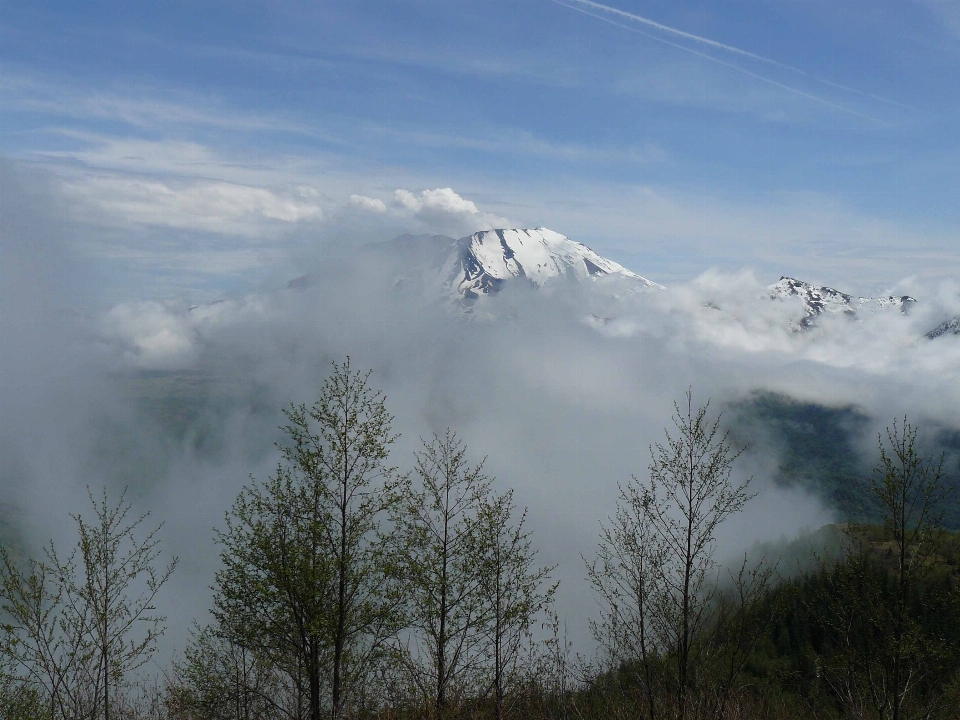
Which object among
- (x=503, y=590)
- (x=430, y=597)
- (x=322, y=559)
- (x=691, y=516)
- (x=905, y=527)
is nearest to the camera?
(x=905, y=527)

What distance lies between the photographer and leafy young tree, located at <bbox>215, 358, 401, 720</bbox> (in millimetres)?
26781

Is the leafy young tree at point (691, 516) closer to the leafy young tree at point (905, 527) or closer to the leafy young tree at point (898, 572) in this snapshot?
the leafy young tree at point (898, 572)

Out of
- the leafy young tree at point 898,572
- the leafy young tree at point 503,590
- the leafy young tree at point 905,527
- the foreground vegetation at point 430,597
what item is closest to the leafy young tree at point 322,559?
the foreground vegetation at point 430,597

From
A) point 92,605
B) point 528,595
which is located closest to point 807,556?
point 528,595

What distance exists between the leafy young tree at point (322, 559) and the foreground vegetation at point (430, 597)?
86mm

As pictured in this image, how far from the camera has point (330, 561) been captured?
2731cm

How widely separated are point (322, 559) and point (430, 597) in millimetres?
5215

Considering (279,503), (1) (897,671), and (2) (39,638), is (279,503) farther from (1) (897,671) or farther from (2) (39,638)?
(1) (897,671)

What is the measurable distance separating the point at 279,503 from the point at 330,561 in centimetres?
312

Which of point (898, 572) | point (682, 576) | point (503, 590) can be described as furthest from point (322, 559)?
point (898, 572)

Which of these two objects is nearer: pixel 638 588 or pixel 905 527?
pixel 905 527

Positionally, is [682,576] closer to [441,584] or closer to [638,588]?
[638,588]

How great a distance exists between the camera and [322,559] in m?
27.4

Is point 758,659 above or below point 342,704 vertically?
below
